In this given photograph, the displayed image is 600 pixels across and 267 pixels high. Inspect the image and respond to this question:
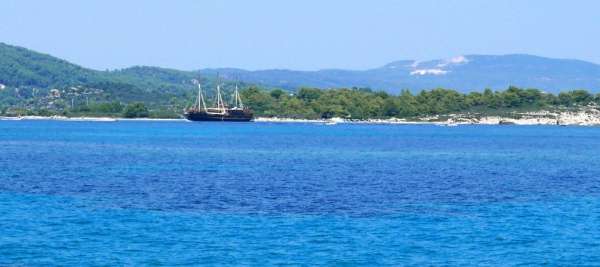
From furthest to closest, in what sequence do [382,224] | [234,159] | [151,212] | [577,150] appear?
[577,150] < [234,159] < [151,212] < [382,224]

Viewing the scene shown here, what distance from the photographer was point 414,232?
50.1m

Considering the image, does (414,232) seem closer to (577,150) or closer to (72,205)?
(72,205)

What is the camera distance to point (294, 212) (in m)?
56.8

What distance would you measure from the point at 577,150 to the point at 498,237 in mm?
92652

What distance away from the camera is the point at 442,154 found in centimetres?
12350

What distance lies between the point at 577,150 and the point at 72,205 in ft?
303

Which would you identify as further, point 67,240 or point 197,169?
point 197,169

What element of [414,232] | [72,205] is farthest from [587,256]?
[72,205]

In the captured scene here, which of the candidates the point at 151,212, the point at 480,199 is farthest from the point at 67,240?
the point at 480,199

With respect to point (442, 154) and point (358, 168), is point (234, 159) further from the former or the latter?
point (442, 154)

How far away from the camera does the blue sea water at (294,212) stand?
44406 millimetres

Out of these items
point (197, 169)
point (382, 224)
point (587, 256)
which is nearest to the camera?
point (587, 256)

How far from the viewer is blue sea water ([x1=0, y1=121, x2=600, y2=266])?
44.4 m

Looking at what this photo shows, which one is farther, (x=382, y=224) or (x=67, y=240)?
(x=382, y=224)
